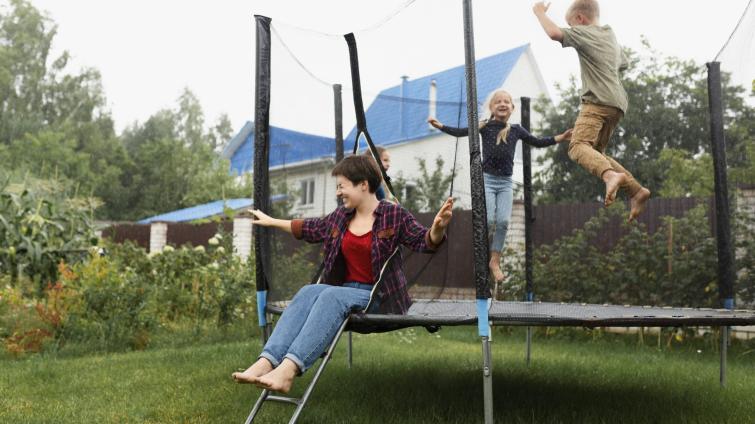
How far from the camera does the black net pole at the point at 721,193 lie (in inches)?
147

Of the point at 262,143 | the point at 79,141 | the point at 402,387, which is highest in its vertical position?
the point at 79,141

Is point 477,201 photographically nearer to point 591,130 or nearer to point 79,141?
point 591,130

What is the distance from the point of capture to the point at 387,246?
2637mm

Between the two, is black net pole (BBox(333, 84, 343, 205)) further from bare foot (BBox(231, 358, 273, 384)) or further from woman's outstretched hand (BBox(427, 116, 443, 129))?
bare foot (BBox(231, 358, 273, 384))

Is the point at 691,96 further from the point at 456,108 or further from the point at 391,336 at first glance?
the point at 456,108

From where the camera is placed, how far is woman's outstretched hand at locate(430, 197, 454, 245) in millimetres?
2305

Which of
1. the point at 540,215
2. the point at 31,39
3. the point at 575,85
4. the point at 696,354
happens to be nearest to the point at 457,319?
the point at 696,354

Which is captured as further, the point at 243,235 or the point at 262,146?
the point at 243,235

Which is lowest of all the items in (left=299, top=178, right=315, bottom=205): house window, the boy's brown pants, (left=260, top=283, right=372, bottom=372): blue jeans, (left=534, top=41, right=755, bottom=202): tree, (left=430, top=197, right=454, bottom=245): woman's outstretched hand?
(left=260, top=283, right=372, bottom=372): blue jeans

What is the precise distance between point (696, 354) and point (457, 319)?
9.20 feet

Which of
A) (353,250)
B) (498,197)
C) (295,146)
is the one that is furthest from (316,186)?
(353,250)

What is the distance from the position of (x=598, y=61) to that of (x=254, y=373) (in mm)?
1768

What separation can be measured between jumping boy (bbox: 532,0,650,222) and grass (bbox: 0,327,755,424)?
2.85 ft

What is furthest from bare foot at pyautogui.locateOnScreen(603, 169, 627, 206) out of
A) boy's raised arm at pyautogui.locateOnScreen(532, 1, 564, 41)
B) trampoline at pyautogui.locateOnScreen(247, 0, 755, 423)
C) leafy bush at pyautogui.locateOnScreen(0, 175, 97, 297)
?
leafy bush at pyautogui.locateOnScreen(0, 175, 97, 297)
